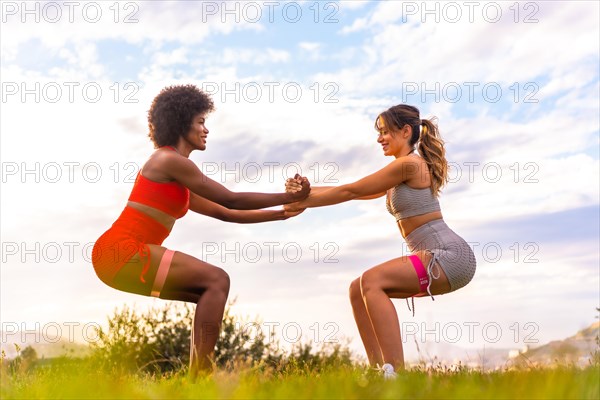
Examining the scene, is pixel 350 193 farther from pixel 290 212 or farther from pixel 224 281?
pixel 224 281

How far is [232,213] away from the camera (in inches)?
A: 306

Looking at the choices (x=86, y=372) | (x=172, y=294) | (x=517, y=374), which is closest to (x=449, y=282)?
(x=517, y=374)

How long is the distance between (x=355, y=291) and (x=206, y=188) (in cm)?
170

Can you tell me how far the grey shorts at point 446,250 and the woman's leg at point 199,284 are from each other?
183cm

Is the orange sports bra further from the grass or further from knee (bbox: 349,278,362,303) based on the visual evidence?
the grass

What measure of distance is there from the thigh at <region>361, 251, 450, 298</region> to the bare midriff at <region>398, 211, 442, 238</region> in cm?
31

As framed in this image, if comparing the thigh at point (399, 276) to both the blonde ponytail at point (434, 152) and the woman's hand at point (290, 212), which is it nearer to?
the blonde ponytail at point (434, 152)

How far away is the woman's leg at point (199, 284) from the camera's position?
616 centimetres

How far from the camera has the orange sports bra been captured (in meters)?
6.51

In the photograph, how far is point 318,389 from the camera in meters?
3.93

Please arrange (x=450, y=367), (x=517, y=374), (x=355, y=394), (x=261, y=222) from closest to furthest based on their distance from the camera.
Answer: (x=355, y=394) < (x=517, y=374) < (x=450, y=367) < (x=261, y=222)

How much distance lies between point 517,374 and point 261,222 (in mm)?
4140

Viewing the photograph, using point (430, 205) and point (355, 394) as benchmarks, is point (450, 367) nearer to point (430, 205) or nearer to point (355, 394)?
point (430, 205)

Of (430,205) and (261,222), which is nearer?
(430,205)
